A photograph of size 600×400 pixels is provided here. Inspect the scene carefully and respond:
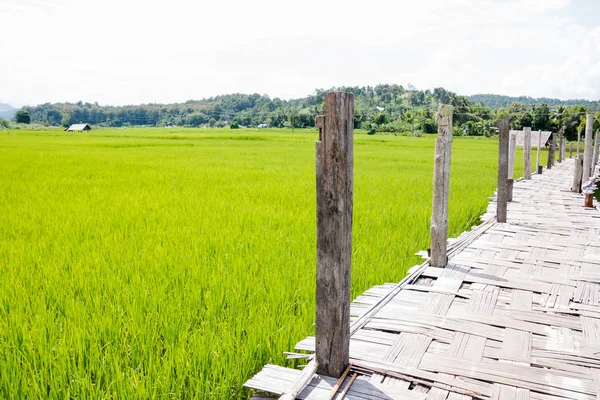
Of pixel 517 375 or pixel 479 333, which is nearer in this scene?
pixel 517 375

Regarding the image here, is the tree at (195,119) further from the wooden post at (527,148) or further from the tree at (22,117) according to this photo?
the wooden post at (527,148)

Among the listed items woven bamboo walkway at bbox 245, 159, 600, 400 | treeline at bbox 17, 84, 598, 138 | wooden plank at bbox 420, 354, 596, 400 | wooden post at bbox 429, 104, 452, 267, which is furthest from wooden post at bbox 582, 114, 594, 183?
treeline at bbox 17, 84, 598, 138

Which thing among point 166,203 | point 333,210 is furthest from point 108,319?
point 166,203

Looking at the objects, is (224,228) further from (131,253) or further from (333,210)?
(333,210)

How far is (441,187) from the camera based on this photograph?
3.75 meters

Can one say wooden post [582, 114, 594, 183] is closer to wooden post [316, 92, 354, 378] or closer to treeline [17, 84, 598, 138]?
wooden post [316, 92, 354, 378]

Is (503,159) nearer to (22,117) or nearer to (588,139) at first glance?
(588,139)

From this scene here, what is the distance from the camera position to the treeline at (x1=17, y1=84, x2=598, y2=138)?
5575cm

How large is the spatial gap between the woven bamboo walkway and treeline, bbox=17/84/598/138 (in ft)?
161

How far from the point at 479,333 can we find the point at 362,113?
72.9m

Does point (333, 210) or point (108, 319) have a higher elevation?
point (333, 210)

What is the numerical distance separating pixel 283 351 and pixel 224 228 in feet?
8.80

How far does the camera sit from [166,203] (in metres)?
6.55

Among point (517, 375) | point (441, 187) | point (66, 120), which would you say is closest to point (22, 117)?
point (66, 120)
